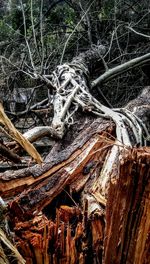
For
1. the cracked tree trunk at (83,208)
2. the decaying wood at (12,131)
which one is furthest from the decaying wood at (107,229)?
the decaying wood at (12,131)

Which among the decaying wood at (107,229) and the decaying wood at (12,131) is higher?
the decaying wood at (12,131)

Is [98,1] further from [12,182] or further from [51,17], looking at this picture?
[12,182]

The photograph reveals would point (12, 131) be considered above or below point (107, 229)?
above

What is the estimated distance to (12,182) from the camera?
5.63 ft

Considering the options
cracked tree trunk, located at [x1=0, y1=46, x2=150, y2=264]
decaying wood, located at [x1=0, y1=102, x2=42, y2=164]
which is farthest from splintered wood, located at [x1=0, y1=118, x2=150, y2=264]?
decaying wood, located at [x1=0, y1=102, x2=42, y2=164]

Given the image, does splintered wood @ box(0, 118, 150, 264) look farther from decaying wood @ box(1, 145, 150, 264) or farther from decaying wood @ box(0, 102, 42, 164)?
decaying wood @ box(0, 102, 42, 164)

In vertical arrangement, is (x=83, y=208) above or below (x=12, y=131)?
below

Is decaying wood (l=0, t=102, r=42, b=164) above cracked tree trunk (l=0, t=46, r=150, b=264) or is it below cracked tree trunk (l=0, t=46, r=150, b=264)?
above

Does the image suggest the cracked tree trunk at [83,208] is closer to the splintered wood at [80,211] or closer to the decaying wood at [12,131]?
the splintered wood at [80,211]

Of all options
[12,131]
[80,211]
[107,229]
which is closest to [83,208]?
[80,211]

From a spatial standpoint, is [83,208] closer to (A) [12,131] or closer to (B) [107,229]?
(B) [107,229]

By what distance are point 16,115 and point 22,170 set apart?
2.44 meters

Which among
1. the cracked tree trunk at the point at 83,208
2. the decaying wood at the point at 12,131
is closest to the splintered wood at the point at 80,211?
the cracked tree trunk at the point at 83,208

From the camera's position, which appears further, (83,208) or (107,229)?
(83,208)
